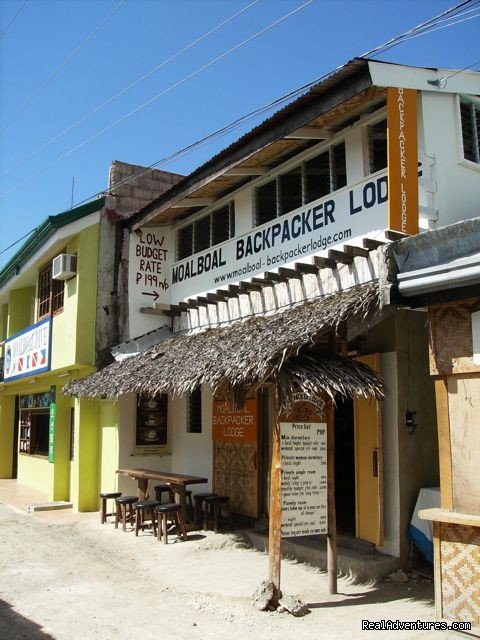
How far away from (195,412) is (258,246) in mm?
4185

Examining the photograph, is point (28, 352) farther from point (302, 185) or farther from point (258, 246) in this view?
point (302, 185)

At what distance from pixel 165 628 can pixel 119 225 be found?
9.43 meters

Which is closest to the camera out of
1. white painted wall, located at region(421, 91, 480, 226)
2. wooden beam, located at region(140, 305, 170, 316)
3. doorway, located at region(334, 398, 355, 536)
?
white painted wall, located at region(421, 91, 480, 226)

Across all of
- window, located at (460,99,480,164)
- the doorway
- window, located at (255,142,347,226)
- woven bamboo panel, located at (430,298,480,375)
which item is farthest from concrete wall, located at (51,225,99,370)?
woven bamboo panel, located at (430,298,480,375)

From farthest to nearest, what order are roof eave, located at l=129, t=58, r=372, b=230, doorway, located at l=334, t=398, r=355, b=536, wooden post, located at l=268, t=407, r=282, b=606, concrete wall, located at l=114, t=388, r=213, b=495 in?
1. concrete wall, located at l=114, t=388, r=213, b=495
2. doorway, located at l=334, t=398, r=355, b=536
3. roof eave, located at l=129, t=58, r=372, b=230
4. wooden post, located at l=268, t=407, r=282, b=606

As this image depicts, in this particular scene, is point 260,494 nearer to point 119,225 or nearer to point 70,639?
point 70,639

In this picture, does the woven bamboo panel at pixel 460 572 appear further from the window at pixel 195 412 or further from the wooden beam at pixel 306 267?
the window at pixel 195 412

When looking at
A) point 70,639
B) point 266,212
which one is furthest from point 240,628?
point 266,212

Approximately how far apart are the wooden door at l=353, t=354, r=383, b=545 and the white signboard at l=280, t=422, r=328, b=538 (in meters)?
1.27

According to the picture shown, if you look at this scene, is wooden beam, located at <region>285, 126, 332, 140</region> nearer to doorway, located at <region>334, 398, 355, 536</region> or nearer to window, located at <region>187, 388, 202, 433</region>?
doorway, located at <region>334, 398, 355, 536</region>

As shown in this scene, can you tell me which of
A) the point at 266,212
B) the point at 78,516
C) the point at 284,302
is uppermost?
the point at 266,212

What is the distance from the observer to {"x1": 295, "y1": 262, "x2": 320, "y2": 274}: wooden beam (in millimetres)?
8659

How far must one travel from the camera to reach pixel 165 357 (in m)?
10.3

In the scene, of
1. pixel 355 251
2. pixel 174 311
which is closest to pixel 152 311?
pixel 174 311
